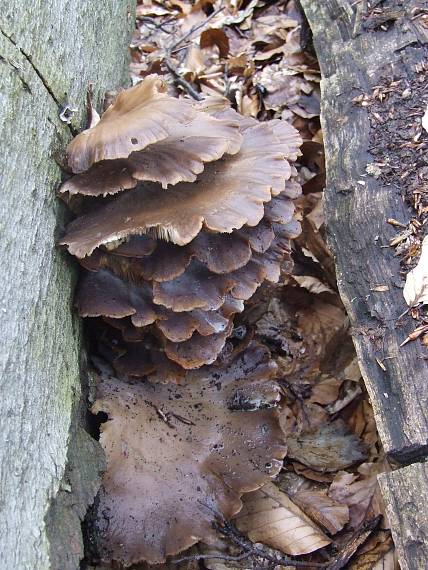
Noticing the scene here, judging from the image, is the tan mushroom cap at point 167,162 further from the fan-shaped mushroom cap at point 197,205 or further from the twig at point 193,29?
the twig at point 193,29

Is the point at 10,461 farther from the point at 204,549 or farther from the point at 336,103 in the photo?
the point at 336,103

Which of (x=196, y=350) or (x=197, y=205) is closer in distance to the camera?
(x=197, y=205)

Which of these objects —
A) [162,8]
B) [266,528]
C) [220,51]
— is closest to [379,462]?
[266,528]

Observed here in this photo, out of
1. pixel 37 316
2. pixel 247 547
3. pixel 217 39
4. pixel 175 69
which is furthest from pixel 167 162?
pixel 217 39

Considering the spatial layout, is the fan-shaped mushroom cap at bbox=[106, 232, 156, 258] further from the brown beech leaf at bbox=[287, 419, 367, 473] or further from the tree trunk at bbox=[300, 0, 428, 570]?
the brown beech leaf at bbox=[287, 419, 367, 473]

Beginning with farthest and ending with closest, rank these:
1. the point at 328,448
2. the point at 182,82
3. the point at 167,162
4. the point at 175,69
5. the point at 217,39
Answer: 1. the point at 217,39
2. the point at 175,69
3. the point at 182,82
4. the point at 328,448
5. the point at 167,162

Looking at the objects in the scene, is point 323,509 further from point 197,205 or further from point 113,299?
point 197,205

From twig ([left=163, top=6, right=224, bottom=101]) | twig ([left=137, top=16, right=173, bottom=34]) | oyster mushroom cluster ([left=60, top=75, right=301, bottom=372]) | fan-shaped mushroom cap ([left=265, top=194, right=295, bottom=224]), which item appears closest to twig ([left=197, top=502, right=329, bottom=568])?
oyster mushroom cluster ([left=60, top=75, right=301, bottom=372])

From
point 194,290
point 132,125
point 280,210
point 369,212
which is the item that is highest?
point 132,125
